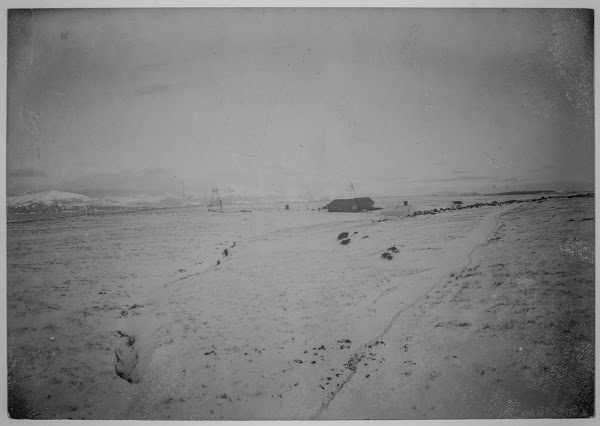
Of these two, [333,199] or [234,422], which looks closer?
[234,422]

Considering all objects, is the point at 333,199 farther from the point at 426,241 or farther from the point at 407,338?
the point at 407,338

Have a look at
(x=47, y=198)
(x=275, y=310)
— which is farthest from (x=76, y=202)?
→ (x=275, y=310)

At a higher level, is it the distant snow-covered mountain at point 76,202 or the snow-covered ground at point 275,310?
the distant snow-covered mountain at point 76,202

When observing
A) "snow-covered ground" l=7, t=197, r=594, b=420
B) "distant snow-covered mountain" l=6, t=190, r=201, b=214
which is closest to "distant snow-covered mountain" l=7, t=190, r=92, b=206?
"distant snow-covered mountain" l=6, t=190, r=201, b=214

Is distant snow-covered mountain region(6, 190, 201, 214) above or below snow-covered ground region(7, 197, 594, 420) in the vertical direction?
above

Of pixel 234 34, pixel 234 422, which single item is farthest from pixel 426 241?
pixel 234 34

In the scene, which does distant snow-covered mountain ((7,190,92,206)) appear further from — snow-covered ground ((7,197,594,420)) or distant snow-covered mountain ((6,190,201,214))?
snow-covered ground ((7,197,594,420))

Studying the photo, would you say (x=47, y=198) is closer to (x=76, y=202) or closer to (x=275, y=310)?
(x=76, y=202)

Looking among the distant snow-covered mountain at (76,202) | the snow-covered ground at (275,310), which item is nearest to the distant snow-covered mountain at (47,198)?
the distant snow-covered mountain at (76,202)

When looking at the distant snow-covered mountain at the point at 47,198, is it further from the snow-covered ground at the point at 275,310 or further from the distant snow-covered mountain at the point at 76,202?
the snow-covered ground at the point at 275,310
